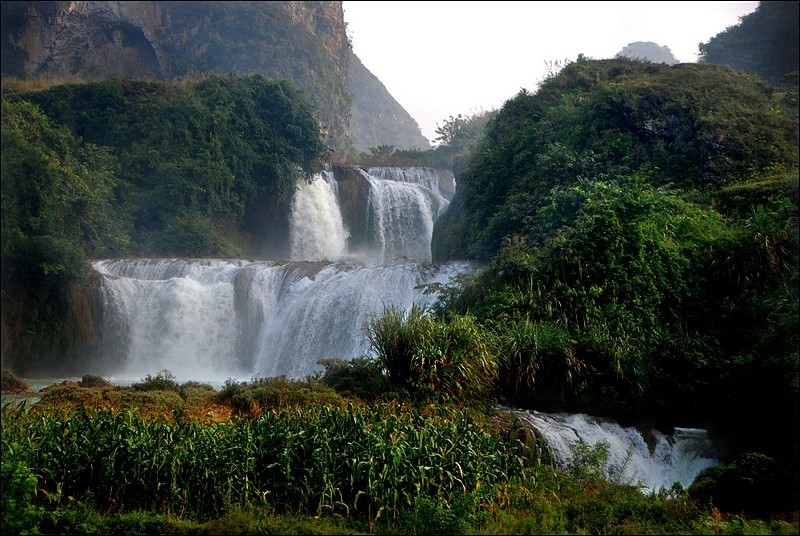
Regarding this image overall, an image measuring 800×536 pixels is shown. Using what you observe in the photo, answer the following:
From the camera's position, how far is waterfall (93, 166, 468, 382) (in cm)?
1777

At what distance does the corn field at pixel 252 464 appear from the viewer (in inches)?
258

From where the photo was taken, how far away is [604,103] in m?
17.6

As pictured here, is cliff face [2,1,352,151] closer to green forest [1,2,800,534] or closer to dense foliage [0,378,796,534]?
green forest [1,2,800,534]

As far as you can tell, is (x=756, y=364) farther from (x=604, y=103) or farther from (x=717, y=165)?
(x=604, y=103)

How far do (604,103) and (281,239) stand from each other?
2007 centimetres

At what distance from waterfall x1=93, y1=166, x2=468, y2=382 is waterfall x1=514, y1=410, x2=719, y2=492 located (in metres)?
7.53

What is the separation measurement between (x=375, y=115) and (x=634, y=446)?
76.5 m

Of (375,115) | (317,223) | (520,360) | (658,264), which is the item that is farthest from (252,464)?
(375,115)

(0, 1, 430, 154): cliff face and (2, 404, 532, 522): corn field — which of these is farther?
(0, 1, 430, 154): cliff face

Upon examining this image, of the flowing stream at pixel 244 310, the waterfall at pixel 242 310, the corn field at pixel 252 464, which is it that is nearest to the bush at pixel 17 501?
the corn field at pixel 252 464

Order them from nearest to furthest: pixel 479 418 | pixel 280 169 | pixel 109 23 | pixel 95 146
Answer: pixel 479 418
pixel 95 146
pixel 280 169
pixel 109 23

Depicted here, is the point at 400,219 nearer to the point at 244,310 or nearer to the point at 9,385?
the point at 244,310

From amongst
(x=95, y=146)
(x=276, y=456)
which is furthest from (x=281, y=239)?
(x=276, y=456)

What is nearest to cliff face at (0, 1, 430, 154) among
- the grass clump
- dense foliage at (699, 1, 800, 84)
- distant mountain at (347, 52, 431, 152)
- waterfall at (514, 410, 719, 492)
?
distant mountain at (347, 52, 431, 152)
